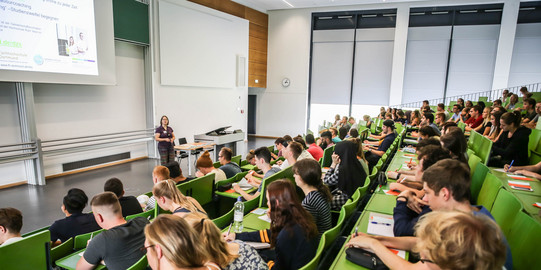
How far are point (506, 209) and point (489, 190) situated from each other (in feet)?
2.26

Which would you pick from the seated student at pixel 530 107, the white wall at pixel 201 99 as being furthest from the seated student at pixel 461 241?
the white wall at pixel 201 99

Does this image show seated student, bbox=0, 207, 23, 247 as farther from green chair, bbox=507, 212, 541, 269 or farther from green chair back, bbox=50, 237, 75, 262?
green chair, bbox=507, 212, 541, 269

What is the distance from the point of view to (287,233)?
6.62 feet

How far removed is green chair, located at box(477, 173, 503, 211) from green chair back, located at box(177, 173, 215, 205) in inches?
114

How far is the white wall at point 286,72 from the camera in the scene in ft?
44.5

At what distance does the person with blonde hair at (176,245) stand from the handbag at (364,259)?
0.83 metres

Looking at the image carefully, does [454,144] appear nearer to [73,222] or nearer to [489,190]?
[489,190]

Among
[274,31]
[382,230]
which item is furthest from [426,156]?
[274,31]

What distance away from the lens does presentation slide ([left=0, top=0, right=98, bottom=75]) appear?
5.53 meters

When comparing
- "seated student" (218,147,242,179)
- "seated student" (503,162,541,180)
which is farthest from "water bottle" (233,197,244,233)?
"seated student" (503,162,541,180)

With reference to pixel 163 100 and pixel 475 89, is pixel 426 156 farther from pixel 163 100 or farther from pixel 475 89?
pixel 475 89

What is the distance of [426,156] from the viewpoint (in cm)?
282

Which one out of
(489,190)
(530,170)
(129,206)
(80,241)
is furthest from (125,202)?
(530,170)

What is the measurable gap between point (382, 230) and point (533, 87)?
1210 centimetres
